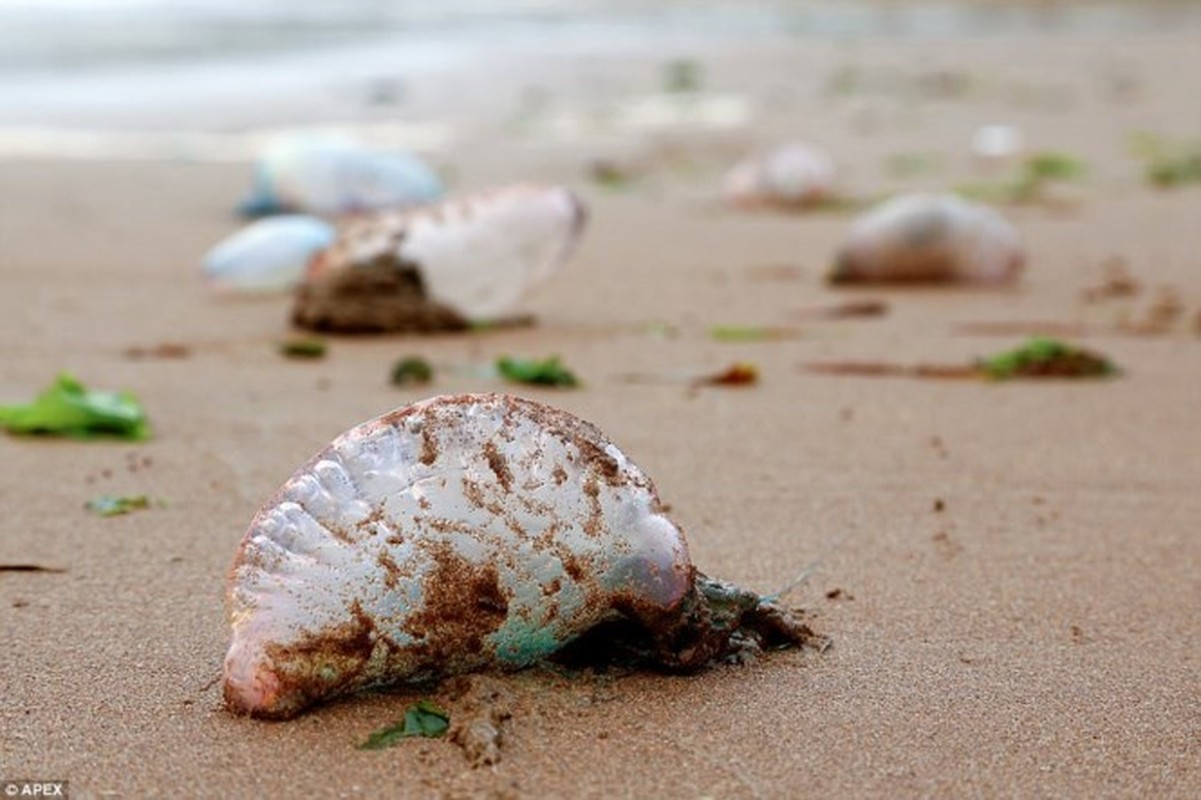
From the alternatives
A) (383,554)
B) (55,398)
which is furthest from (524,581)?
(55,398)

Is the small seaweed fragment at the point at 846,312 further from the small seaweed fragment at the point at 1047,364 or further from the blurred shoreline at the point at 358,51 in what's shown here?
the blurred shoreline at the point at 358,51

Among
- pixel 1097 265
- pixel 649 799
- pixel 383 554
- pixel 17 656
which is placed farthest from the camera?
pixel 1097 265

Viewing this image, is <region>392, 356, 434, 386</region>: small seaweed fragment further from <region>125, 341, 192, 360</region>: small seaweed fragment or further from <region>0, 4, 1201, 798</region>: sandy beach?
<region>125, 341, 192, 360</region>: small seaweed fragment

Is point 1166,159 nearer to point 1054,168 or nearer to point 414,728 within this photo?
point 1054,168

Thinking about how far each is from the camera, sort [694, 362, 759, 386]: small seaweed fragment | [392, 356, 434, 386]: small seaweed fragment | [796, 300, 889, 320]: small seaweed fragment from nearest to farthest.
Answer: [392, 356, 434, 386]: small seaweed fragment → [694, 362, 759, 386]: small seaweed fragment → [796, 300, 889, 320]: small seaweed fragment

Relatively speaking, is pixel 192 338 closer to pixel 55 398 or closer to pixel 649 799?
pixel 55 398

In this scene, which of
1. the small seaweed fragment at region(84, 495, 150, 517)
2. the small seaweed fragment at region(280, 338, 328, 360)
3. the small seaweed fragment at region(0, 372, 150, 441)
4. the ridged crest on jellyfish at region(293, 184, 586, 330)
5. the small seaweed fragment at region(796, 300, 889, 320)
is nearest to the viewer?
the small seaweed fragment at region(84, 495, 150, 517)

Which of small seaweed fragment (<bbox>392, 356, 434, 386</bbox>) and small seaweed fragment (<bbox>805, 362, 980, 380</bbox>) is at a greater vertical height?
small seaweed fragment (<bbox>392, 356, 434, 386</bbox>)

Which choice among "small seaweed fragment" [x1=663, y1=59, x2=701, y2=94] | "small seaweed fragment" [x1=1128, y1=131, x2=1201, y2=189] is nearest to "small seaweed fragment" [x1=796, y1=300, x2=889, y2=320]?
"small seaweed fragment" [x1=1128, y1=131, x2=1201, y2=189]
